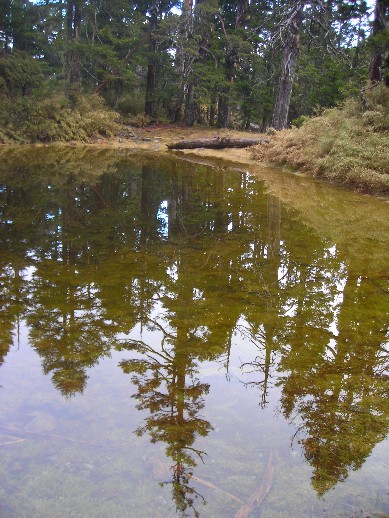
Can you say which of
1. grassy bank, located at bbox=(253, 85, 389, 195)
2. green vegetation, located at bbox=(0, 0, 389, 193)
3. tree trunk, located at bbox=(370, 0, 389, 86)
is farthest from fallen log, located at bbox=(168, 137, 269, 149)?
tree trunk, located at bbox=(370, 0, 389, 86)

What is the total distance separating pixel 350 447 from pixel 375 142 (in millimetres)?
12241

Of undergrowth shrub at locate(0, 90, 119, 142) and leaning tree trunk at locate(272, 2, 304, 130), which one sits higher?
leaning tree trunk at locate(272, 2, 304, 130)

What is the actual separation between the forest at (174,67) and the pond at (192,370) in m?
15.1

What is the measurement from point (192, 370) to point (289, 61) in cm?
1894

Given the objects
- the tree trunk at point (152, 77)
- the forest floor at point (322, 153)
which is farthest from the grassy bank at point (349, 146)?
the tree trunk at point (152, 77)

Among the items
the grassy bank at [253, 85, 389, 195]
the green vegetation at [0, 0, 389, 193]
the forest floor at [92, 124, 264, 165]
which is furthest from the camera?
the forest floor at [92, 124, 264, 165]

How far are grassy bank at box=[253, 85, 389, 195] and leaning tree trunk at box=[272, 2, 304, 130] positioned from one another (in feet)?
12.1

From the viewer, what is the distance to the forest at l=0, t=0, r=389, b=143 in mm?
22812

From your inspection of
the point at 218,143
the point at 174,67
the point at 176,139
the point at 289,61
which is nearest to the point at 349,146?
the point at 289,61

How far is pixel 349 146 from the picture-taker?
45.9ft

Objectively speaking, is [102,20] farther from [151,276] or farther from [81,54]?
[151,276]

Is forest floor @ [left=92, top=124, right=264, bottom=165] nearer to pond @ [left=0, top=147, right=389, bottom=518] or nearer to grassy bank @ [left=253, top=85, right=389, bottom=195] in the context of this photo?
grassy bank @ [left=253, top=85, right=389, bottom=195]

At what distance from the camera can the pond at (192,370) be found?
2.87 metres

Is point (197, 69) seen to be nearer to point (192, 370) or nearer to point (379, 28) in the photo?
point (379, 28)
